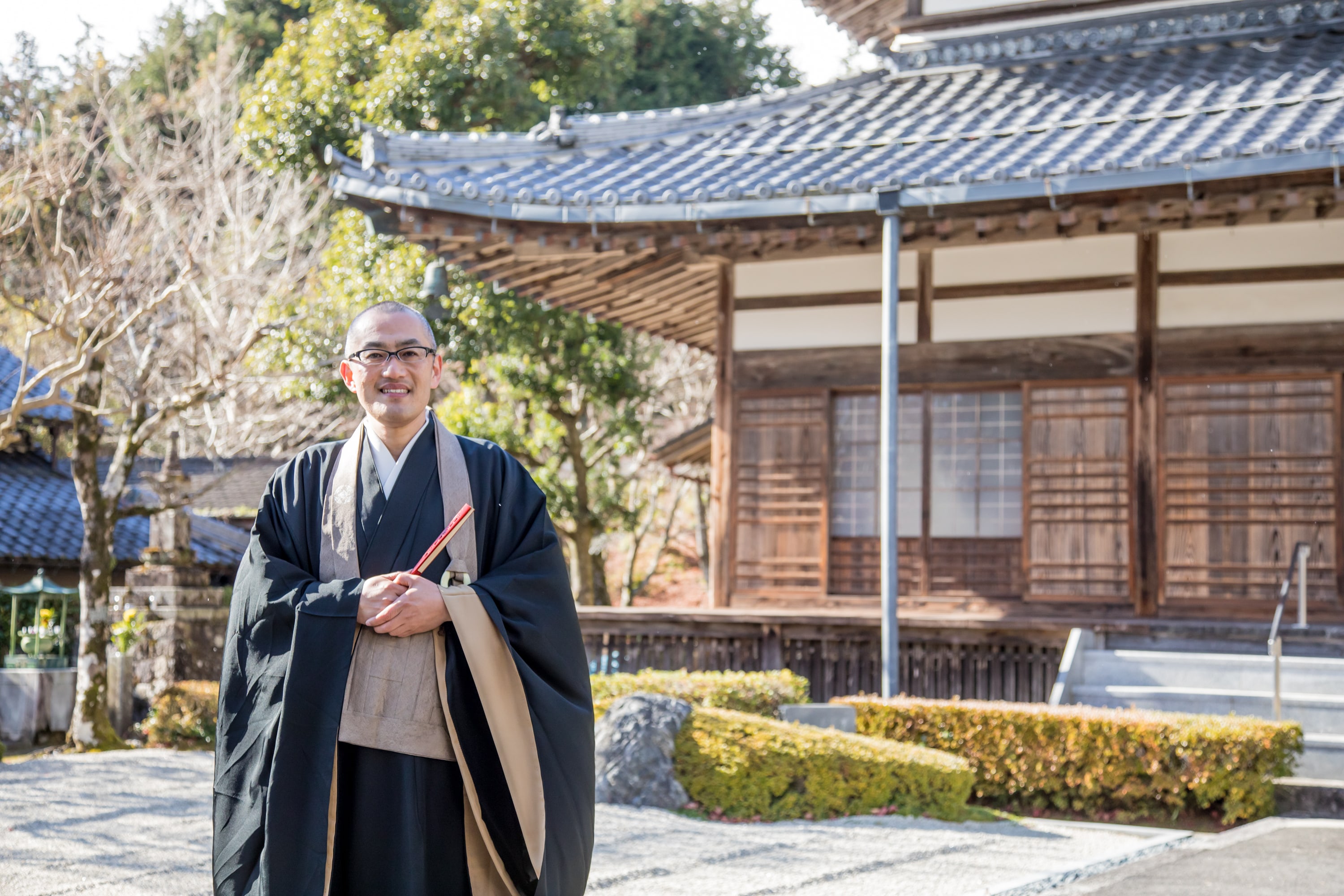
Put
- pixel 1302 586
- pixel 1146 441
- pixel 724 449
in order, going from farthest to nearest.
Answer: pixel 724 449 < pixel 1146 441 < pixel 1302 586

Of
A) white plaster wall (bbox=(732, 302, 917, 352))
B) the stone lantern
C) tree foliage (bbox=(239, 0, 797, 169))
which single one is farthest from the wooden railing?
tree foliage (bbox=(239, 0, 797, 169))

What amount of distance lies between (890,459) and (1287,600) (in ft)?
10.5

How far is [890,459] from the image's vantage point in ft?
29.2

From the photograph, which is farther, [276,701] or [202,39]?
[202,39]

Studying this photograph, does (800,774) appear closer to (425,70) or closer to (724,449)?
(724,449)

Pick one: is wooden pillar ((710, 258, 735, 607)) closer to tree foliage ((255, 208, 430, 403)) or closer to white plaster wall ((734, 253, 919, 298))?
white plaster wall ((734, 253, 919, 298))

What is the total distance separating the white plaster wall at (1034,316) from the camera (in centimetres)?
1027

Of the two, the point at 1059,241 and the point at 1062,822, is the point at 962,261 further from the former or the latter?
the point at 1062,822

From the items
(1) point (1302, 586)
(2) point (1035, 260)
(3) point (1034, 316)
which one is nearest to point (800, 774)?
(1) point (1302, 586)

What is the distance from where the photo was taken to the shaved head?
10.6 ft

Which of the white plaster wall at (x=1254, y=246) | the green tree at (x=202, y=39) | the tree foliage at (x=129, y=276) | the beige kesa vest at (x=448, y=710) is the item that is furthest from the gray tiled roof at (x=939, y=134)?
the green tree at (x=202, y=39)

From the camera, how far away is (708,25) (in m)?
28.0

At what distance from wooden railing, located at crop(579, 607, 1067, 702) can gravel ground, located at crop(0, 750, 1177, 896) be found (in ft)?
9.08

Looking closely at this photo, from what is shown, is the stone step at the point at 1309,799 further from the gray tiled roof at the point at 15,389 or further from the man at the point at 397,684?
the gray tiled roof at the point at 15,389
